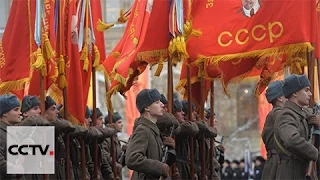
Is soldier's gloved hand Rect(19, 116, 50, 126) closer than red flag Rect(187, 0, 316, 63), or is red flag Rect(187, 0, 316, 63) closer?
soldier's gloved hand Rect(19, 116, 50, 126)

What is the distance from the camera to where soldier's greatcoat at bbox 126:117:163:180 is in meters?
12.2

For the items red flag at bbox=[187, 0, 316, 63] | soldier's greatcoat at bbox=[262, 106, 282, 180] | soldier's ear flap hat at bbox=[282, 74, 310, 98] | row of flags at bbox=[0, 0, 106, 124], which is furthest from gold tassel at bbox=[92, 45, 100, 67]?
soldier's ear flap hat at bbox=[282, 74, 310, 98]

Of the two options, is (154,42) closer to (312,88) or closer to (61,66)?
(61,66)

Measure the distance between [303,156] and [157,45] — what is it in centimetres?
333

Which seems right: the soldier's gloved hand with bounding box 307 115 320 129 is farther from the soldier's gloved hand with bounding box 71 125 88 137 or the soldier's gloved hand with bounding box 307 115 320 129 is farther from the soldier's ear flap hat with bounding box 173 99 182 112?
the soldier's gloved hand with bounding box 71 125 88 137

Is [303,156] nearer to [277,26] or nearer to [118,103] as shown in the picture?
[277,26]

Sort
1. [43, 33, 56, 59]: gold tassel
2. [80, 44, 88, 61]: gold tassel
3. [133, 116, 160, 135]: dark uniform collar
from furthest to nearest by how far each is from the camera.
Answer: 1. [80, 44, 88, 61]: gold tassel
2. [43, 33, 56, 59]: gold tassel
3. [133, 116, 160, 135]: dark uniform collar

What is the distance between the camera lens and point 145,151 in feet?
40.8

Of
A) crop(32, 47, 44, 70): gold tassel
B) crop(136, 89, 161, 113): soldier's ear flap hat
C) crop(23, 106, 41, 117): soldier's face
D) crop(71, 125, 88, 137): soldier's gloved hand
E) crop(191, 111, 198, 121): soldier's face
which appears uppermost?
crop(32, 47, 44, 70): gold tassel

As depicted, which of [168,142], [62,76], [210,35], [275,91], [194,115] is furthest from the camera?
[194,115]

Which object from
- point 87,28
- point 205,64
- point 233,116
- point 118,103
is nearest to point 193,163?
point 205,64

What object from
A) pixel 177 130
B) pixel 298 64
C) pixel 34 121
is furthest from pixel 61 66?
pixel 298 64
